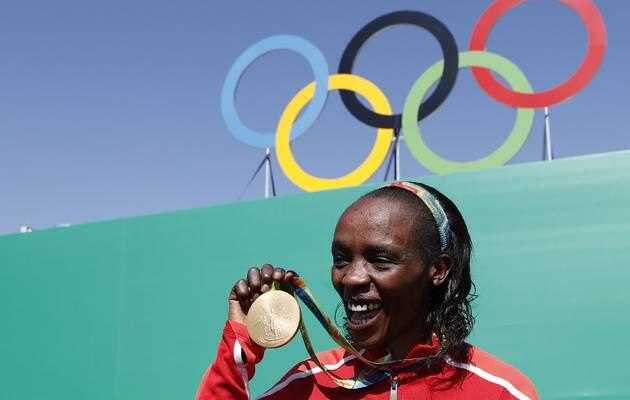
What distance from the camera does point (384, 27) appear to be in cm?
504

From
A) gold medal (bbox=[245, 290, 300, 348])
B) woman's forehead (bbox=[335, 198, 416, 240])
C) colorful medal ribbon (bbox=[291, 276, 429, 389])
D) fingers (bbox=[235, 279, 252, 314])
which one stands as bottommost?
colorful medal ribbon (bbox=[291, 276, 429, 389])

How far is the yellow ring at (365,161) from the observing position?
15.4 ft

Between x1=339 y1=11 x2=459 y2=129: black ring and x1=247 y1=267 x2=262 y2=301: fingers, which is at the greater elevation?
x1=339 y1=11 x2=459 y2=129: black ring

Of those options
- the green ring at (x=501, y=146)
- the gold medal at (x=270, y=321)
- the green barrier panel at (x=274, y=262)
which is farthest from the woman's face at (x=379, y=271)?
the green ring at (x=501, y=146)

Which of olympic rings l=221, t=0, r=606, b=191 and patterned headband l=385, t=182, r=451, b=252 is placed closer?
patterned headband l=385, t=182, r=451, b=252

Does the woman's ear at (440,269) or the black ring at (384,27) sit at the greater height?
the black ring at (384,27)

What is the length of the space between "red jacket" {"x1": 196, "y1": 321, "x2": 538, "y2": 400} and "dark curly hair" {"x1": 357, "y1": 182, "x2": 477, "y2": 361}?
1.5 inches

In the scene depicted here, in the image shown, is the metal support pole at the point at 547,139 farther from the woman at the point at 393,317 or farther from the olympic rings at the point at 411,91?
the woman at the point at 393,317

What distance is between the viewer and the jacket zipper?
47.1 inches

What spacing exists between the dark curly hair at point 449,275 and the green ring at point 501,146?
294 centimetres

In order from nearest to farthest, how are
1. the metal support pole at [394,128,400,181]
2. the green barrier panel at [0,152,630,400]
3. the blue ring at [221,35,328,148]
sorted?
the green barrier panel at [0,152,630,400], the metal support pole at [394,128,400,181], the blue ring at [221,35,328,148]

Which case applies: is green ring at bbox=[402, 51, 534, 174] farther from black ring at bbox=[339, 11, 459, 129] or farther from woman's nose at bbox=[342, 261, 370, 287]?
woman's nose at bbox=[342, 261, 370, 287]

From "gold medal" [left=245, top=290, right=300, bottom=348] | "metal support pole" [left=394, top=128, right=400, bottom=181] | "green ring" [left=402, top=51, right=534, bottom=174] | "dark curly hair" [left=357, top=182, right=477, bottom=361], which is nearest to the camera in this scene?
"gold medal" [left=245, top=290, right=300, bottom=348]

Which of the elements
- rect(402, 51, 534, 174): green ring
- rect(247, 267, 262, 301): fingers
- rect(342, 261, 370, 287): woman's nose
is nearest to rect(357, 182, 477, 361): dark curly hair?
rect(342, 261, 370, 287): woman's nose
